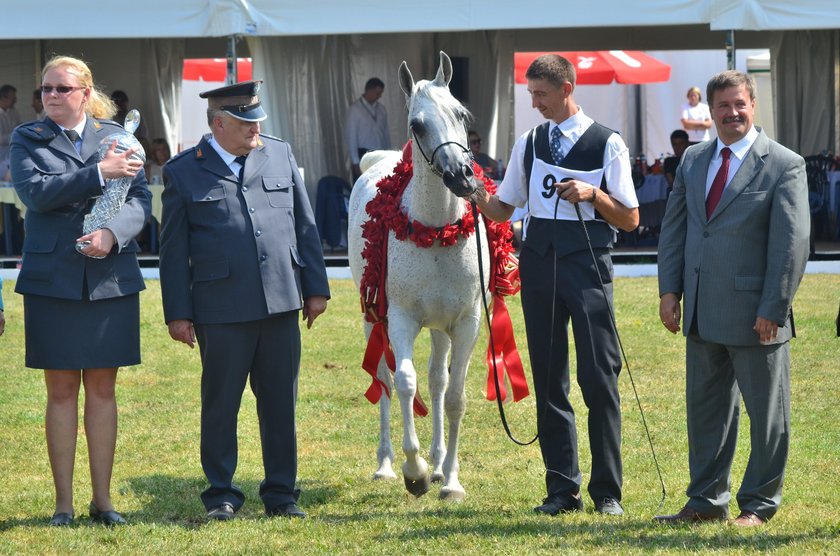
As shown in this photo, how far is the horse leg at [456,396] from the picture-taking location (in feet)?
21.0

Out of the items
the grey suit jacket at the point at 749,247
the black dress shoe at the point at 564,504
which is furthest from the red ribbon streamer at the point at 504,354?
the grey suit jacket at the point at 749,247

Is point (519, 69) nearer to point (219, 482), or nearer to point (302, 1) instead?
point (302, 1)

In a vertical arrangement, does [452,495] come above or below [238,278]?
below

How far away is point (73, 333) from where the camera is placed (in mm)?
5488

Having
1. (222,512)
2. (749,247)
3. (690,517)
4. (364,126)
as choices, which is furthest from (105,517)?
(364,126)

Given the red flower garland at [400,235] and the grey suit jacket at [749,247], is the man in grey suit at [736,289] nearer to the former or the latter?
the grey suit jacket at [749,247]

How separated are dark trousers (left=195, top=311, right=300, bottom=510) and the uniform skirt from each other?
44cm

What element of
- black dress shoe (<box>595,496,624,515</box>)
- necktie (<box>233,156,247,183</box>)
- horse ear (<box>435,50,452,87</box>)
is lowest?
black dress shoe (<box>595,496,624,515</box>)

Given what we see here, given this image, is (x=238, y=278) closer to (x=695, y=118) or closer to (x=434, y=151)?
(x=434, y=151)

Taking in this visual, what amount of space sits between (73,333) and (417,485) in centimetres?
199

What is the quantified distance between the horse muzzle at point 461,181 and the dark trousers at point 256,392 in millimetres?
1031

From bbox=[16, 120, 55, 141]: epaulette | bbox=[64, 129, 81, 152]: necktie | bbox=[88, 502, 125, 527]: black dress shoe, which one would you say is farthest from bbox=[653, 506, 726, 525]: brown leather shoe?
bbox=[16, 120, 55, 141]: epaulette

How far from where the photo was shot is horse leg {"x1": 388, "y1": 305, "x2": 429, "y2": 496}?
6215 mm

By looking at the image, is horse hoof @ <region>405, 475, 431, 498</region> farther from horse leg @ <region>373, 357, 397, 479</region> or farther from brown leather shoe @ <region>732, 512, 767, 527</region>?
brown leather shoe @ <region>732, 512, 767, 527</region>
